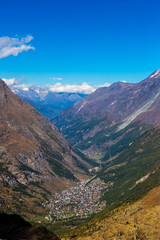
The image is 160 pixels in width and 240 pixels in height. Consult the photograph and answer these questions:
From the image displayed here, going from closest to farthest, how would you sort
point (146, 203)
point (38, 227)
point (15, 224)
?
point (38, 227) → point (15, 224) → point (146, 203)

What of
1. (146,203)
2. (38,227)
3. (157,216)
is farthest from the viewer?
(146,203)

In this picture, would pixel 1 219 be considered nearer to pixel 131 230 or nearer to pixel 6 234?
pixel 6 234

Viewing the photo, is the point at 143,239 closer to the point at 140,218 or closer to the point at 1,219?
the point at 140,218

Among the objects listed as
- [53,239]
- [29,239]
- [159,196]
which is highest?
[29,239]

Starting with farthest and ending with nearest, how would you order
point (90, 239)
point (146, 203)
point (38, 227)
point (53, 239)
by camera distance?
point (146, 203) → point (90, 239) → point (38, 227) → point (53, 239)

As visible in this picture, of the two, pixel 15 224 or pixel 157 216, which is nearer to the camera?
pixel 15 224

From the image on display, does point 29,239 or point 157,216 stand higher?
point 29,239

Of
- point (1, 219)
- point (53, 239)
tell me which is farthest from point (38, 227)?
point (1, 219)

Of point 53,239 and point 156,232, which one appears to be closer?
point 53,239

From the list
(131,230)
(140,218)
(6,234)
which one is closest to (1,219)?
(6,234)
